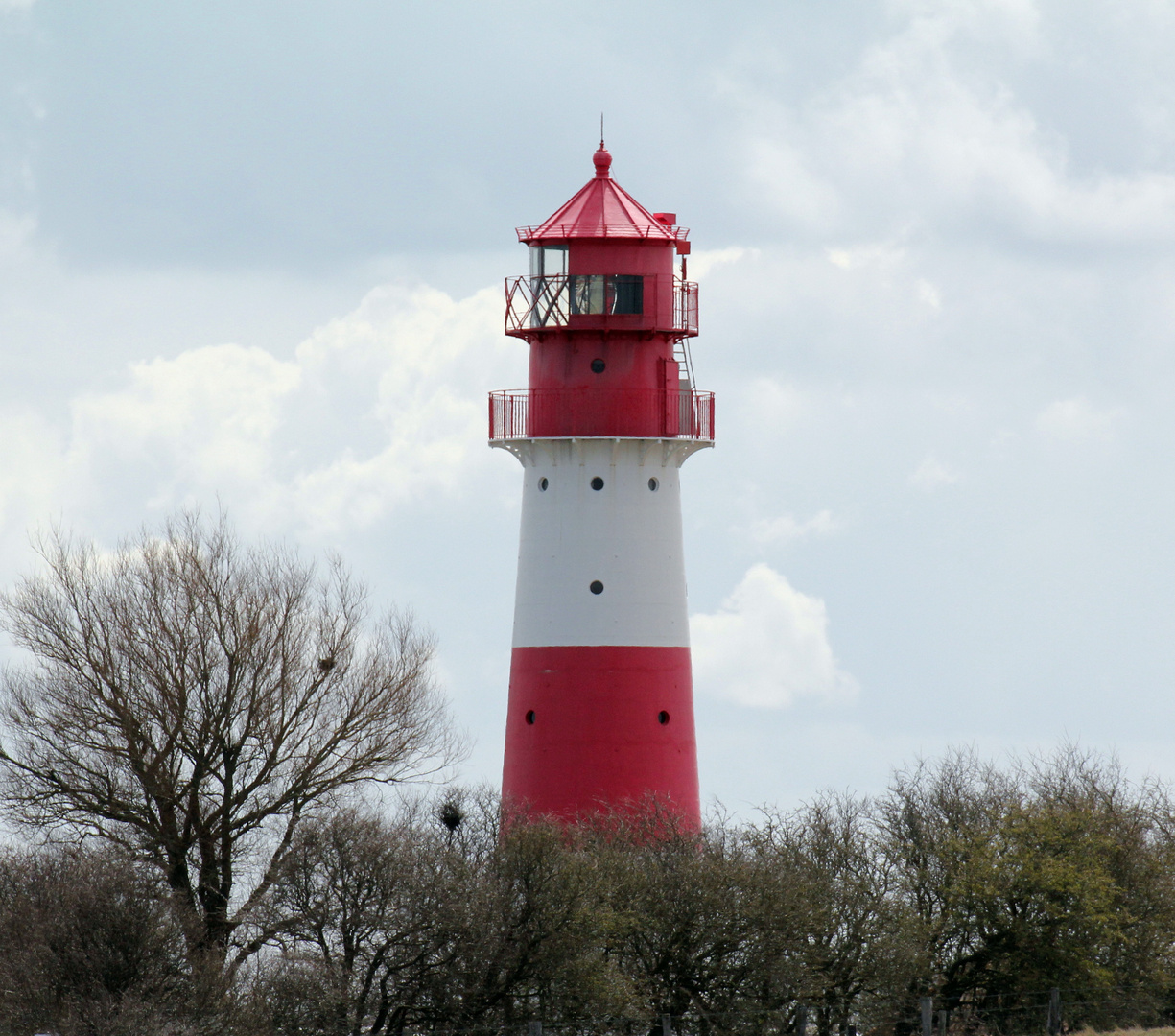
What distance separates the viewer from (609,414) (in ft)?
116

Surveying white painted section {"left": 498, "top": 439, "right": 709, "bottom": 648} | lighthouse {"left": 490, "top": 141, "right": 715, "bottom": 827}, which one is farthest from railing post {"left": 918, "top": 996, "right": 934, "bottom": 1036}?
white painted section {"left": 498, "top": 439, "right": 709, "bottom": 648}

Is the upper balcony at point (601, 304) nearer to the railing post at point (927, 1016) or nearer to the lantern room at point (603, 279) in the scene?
the lantern room at point (603, 279)

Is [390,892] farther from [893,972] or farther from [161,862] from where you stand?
[893,972]

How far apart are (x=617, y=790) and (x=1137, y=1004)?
28.2 feet

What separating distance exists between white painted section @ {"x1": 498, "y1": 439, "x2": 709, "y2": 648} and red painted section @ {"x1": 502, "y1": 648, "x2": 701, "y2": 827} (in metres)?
0.34

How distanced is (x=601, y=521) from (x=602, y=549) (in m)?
0.47

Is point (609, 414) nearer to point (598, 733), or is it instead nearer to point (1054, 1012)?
point (598, 733)

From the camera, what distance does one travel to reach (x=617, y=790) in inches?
1366

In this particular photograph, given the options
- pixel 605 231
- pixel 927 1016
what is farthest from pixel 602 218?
pixel 927 1016

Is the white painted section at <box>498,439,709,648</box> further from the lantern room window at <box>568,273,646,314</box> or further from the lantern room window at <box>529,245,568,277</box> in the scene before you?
the lantern room window at <box>529,245,568,277</box>

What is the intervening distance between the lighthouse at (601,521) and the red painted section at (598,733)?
21 mm

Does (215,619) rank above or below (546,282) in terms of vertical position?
below

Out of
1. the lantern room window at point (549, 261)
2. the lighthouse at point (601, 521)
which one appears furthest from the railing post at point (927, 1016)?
the lantern room window at point (549, 261)

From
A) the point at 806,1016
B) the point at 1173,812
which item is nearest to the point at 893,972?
the point at 806,1016
